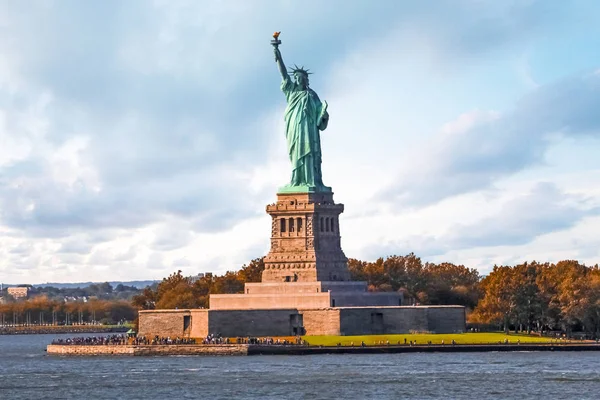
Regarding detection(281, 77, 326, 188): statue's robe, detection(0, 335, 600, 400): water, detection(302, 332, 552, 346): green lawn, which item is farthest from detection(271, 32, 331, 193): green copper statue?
detection(0, 335, 600, 400): water

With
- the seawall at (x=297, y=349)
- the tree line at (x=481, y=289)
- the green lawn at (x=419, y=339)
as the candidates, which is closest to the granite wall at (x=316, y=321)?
the green lawn at (x=419, y=339)

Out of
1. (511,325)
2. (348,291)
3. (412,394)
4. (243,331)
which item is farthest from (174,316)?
(412,394)

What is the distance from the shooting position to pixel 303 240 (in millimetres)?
119938

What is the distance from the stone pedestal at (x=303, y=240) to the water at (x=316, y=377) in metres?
15.6

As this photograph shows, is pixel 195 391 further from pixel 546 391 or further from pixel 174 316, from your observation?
pixel 174 316

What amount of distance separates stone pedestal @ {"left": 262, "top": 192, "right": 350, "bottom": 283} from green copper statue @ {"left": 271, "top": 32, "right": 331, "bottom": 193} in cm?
172

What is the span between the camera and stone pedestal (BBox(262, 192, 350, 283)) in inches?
4690

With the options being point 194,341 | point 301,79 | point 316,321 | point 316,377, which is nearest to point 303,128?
point 301,79

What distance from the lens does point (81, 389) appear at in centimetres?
8362

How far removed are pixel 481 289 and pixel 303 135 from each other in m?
30.3

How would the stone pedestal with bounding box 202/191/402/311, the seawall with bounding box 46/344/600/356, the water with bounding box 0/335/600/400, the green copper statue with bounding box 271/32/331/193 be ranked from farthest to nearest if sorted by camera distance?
the green copper statue with bounding box 271/32/331/193 < the stone pedestal with bounding box 202/191/402/311 < the seawall with bounding box 46/344/600/356 < the water with bounding box 0/335/600/400

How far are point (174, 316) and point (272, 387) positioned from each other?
117 ft

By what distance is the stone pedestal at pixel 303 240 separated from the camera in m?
119

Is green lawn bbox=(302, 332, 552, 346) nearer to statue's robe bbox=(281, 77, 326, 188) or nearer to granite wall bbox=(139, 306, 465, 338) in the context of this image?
granite wall bbox=(139, 306, 465, 338)
